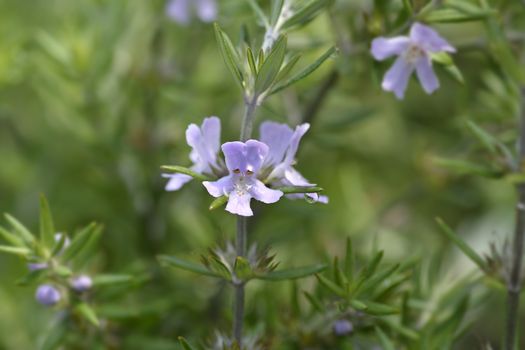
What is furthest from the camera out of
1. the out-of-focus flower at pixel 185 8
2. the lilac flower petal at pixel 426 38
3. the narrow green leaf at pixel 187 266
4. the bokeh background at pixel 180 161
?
the out-of-focus flower at pixel 185 8

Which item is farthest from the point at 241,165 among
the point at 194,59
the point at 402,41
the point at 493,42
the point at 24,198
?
the point at 24,198

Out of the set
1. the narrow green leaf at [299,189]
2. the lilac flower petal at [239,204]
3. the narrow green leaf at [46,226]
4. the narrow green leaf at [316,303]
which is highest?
the narrow green leaf at [299,189]

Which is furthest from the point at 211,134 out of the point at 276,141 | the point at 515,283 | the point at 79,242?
the point at 515,283

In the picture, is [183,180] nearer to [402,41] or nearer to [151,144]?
[402,41]

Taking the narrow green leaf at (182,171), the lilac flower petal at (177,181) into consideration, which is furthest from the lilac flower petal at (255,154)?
the lilac flower petal at (177,181)

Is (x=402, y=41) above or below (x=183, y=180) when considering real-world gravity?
above

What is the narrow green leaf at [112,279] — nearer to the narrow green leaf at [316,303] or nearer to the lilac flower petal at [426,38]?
the narrow green leaf at [316,303]

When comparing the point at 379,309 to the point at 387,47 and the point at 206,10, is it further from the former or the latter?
the point at 206,10
